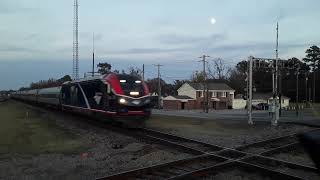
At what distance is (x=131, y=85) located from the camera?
24.4 metres

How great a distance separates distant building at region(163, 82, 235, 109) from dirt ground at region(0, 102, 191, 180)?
288 ft

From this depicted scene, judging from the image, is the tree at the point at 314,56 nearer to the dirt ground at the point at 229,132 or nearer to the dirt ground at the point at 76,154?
the dirt ground at the point at 229,132

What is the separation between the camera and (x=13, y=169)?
39.8ft

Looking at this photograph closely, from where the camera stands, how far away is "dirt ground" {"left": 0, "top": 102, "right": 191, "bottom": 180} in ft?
38.7

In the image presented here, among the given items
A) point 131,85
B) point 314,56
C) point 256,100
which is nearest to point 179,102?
point 256,100

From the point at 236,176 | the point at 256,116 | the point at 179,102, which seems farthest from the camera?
the point at 179,102

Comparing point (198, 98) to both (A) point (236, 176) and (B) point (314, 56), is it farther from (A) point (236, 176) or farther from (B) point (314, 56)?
(A) point (236, 176)

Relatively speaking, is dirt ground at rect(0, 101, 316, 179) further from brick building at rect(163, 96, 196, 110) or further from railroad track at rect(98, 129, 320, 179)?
brick building at rect(163, 96, 196, 110)

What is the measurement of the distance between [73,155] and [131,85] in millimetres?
9777

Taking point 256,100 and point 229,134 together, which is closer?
point 229,134

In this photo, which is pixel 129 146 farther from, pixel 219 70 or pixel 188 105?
pixel 219 70

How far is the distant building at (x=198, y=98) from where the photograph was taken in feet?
360

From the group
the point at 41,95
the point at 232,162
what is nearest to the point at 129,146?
the point at 232,162

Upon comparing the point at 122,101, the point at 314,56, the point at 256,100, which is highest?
the point at 314,56
